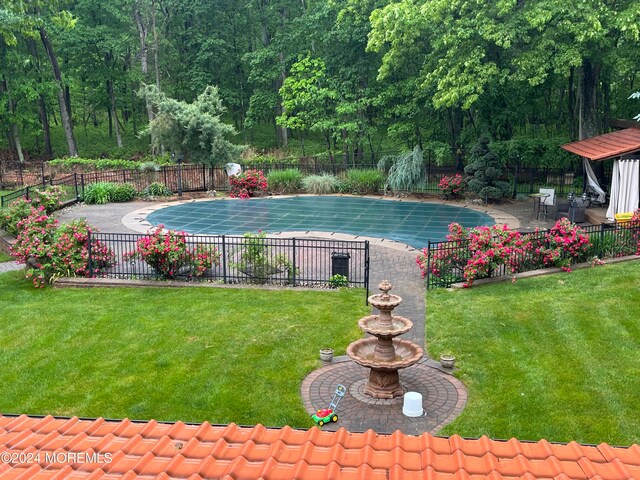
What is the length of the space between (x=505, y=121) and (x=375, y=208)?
1228cm

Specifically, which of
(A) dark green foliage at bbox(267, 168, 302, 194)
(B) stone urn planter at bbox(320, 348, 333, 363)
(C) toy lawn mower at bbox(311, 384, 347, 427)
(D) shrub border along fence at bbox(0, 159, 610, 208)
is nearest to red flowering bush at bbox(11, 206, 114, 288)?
(B) stone urn planter at bbox(320, 348, 333, 363)

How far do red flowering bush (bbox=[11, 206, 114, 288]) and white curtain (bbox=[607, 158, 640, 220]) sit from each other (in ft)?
51.1

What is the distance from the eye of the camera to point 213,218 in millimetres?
23000

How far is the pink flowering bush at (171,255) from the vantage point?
44.4ft

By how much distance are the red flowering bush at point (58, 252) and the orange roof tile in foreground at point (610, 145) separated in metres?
15.6

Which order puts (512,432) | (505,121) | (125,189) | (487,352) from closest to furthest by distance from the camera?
(512,432), (487,352), (125,189), (505,121)

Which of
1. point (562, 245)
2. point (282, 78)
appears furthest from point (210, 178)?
point (562, 245)

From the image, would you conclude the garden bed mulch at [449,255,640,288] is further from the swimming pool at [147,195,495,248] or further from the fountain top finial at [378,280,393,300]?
the fountain top finial at [378,280,393,300]

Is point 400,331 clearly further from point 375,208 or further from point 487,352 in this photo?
point 375,208

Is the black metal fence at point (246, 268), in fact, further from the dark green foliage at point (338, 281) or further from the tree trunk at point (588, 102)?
the tree trunk at point (588, 102)

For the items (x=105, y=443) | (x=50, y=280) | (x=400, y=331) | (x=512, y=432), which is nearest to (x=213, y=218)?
(x=50, y=280)

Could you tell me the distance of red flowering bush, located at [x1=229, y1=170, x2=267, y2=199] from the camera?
28.9m

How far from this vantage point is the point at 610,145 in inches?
777

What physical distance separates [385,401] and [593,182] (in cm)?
1858
